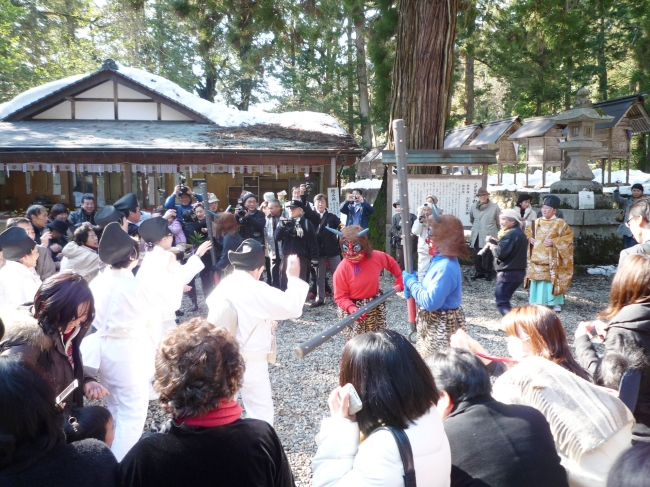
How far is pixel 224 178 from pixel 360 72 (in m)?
11.9

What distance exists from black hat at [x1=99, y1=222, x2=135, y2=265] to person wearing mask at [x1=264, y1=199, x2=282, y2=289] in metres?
4.48

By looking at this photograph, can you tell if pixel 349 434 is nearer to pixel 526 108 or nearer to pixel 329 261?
pixel 329 261

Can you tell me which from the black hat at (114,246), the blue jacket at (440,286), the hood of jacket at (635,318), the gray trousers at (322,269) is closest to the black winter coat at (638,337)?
the hood of jacket at (635,318)

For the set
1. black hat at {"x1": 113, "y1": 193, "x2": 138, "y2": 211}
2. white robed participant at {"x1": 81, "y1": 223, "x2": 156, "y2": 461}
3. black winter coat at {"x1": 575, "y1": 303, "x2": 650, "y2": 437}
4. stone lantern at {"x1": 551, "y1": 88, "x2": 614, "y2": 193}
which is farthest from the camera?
stone lantern at {"x1": 551, "y1": 88, "x2": 614, "y2": 193}

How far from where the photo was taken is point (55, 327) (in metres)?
2.47

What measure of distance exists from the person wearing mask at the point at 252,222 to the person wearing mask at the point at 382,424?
6098 millimetres

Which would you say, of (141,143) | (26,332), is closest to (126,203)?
(141,143)

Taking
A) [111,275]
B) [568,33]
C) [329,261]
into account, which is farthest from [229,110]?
[111,275]

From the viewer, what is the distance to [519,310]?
2525 mm

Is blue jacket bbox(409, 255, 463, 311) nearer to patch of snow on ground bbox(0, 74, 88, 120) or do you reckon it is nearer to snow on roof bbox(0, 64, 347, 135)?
snow on roof bbox(0, 64, 347, 135)

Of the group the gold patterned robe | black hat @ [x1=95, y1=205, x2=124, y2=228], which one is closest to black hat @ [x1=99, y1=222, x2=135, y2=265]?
black hat @ [x1=95, y1=205, x2=124, y2=228]

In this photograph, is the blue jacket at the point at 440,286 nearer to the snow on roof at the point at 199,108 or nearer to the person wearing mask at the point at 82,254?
the person wearing mask at the point at 82,254

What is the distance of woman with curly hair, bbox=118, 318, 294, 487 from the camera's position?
5.30 ft

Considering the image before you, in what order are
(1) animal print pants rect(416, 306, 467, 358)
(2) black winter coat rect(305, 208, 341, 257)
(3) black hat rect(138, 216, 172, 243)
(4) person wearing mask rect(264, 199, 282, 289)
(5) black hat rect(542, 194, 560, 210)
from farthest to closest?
(2) black winter coat rect(305, 208, 341, 257)
(4) person wearing mask rect(264, 199, 282, 289)
(5) black hat rect(542, 194, 560, 210)
(3) black hat rect(138, 216, 172, 243)
(1) animal print pants rect(416, 306, 467, 358)
